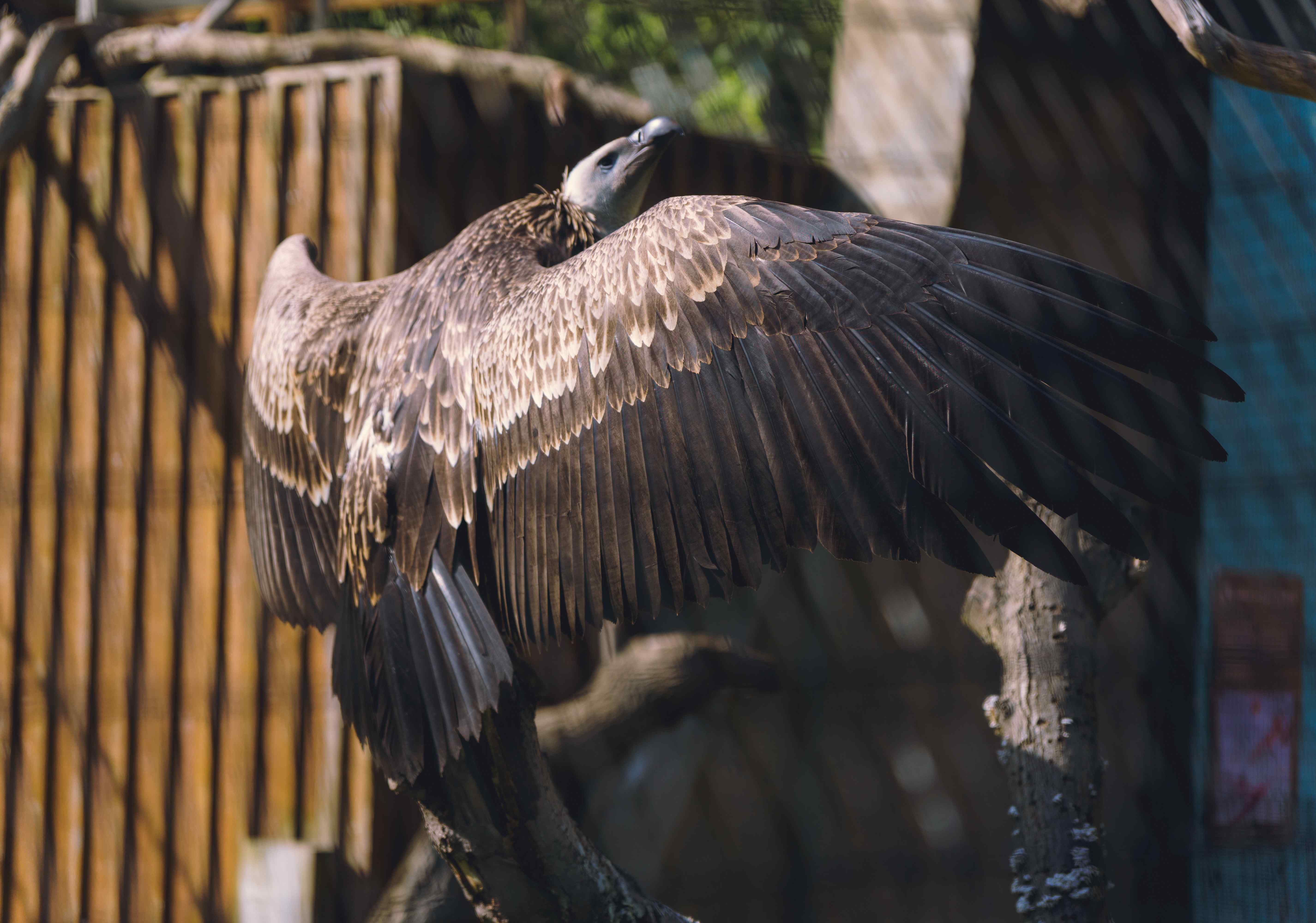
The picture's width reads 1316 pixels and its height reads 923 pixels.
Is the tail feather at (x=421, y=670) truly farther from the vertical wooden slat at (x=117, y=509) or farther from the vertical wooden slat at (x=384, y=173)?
the vertical wooden slat at (x=117, y=509)

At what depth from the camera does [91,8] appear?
3438 millimetres

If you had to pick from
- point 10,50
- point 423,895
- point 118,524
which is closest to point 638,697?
point 423,895

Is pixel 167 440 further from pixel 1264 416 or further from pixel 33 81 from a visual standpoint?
pixel 1264 416

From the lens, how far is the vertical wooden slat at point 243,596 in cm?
292

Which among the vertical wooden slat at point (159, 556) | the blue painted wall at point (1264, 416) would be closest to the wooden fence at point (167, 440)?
the vertical wooden slat at point (159, 556)

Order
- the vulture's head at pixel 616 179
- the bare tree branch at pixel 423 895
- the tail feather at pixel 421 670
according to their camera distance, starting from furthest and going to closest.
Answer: the bare tree branch at pixel 423 895 → the vulture's head at pixel 616 179 → the tail feather at pixel 421 670

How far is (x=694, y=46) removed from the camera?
10.3 feet

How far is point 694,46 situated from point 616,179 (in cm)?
104

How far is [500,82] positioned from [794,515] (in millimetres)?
2147

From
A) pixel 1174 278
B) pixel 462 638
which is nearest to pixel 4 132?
pixel 462 638

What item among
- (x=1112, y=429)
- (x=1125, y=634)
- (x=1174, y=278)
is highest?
(x=1174, y=278)

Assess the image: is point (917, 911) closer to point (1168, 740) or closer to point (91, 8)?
point (1168, 740)

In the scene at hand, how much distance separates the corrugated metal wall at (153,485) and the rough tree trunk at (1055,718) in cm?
175

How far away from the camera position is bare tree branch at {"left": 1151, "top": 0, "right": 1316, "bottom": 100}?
1.67 metres
